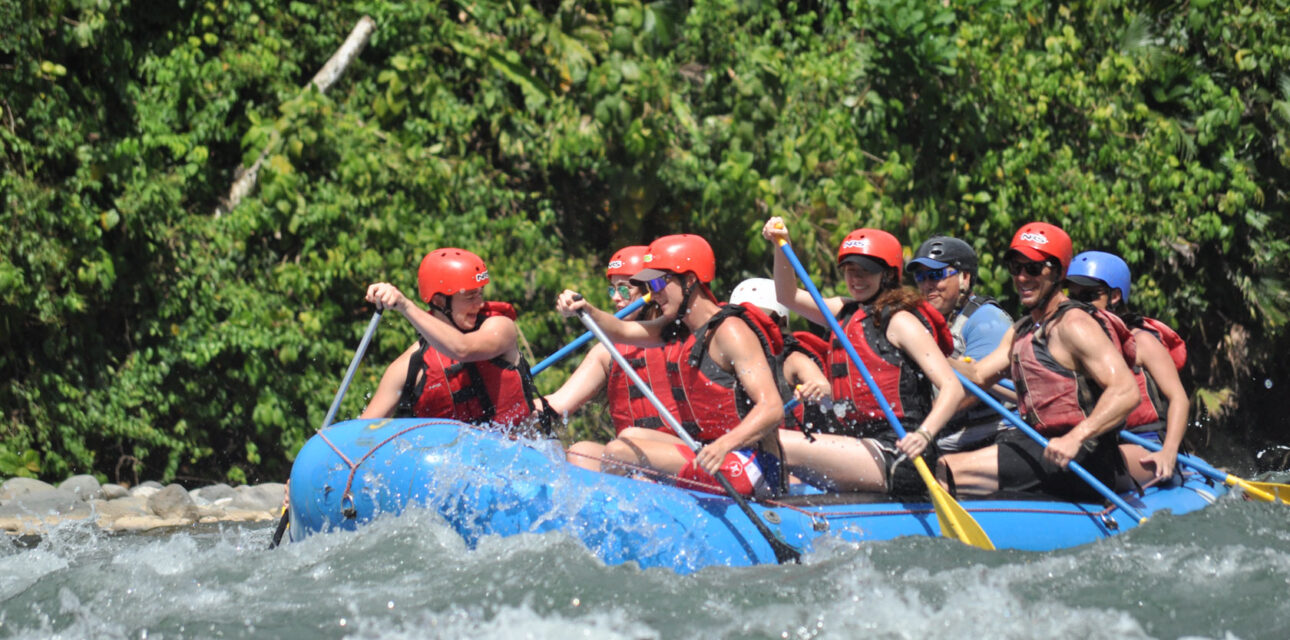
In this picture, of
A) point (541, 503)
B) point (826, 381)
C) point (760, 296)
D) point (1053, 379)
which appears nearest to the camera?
point (541, 503)

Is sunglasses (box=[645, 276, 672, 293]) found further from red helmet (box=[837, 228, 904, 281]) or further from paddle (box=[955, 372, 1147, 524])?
paddle (box=[955, 372, 1147, 524])

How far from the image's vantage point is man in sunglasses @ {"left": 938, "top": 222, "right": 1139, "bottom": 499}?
5.51m

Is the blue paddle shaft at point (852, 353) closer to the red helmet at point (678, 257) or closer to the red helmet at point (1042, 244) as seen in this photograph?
the red helmet at point (678, 257)

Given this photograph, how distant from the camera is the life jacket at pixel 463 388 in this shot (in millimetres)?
5815

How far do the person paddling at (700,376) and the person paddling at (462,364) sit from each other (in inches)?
17.9

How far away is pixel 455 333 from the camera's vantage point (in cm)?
554

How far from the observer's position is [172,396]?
845cm

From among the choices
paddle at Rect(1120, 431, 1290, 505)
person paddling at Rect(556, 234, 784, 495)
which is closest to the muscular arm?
person paddling at Rect(556, 234, 784, 495)

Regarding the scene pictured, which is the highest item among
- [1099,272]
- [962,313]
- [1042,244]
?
[1042,244]

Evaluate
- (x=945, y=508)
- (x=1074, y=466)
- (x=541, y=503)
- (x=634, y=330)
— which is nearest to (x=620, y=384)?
(x=634, y=330)

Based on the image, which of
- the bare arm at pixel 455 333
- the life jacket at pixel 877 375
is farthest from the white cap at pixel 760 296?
the bare arm at pixel 455 333

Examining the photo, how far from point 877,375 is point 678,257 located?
1026 millimetres

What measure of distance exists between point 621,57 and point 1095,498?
5133 millimetres

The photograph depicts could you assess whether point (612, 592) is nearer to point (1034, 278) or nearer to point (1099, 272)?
point (1034, 278)
